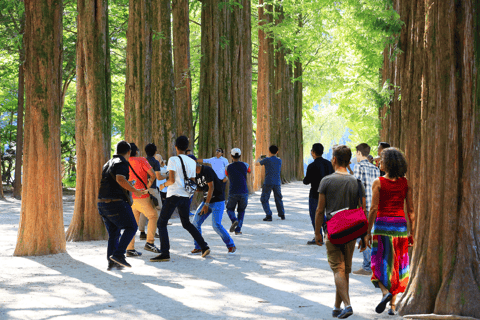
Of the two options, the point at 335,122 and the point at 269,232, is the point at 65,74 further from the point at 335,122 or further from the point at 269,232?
the point at 335,122

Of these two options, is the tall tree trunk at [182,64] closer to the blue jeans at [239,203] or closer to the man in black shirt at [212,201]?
the blue jeans at [239,203]

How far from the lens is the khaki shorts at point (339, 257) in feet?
18.4

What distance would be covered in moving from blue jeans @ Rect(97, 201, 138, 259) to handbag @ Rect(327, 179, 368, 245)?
146 inches

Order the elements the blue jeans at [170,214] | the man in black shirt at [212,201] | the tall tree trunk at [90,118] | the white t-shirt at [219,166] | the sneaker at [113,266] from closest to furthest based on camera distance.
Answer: the sneaker at [113,266] → the blue jeans at [170,214] → the man in black shirt at [212,201] → the tall tree trunk at [90,118] → the white t-shirt at [219,166]

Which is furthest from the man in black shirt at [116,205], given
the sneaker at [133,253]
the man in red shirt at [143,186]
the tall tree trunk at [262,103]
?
the tall tree trunk at [262,103]

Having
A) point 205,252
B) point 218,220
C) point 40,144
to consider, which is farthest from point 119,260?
point 40,144

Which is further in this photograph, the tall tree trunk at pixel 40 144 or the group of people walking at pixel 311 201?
the tall tree trunk at pixel 40 144

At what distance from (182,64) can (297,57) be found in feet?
49.2

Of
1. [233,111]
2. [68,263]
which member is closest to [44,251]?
[68,263]

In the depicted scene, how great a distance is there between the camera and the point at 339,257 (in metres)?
5.65

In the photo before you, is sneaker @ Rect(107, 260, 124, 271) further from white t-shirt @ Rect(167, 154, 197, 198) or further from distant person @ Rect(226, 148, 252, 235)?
distant person @ Rect(226, 148, 252, 235)

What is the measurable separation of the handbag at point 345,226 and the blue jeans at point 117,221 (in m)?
3.70

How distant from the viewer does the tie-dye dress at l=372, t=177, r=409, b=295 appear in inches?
226

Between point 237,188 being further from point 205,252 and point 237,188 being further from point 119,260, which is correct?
point 119,260
